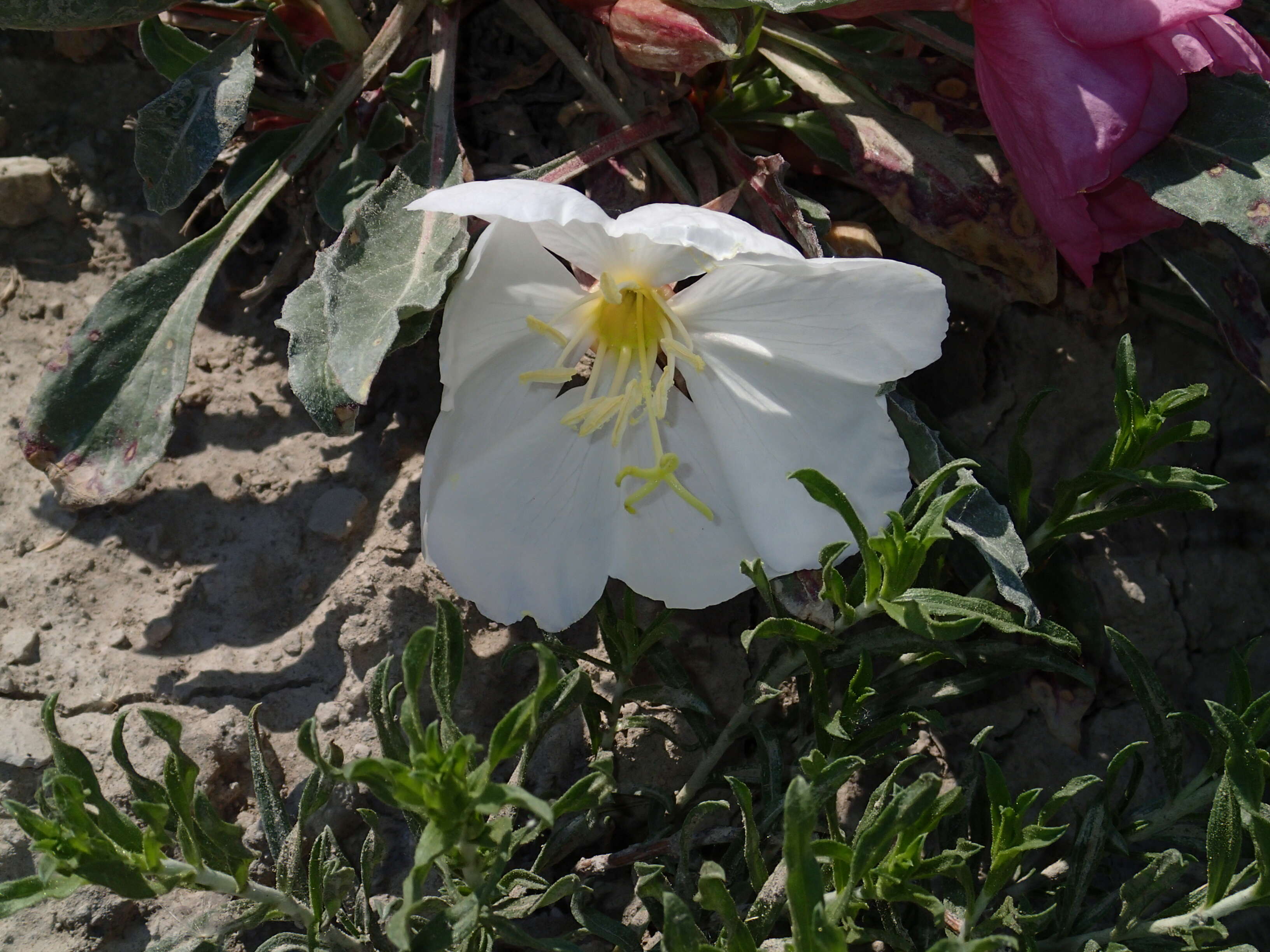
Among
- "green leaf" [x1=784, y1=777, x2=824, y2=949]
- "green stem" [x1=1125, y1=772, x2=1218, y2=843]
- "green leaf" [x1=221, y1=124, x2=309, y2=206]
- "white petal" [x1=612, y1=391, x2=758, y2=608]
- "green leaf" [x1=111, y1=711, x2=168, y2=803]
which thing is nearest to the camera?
"green leaf" [x1=784, y1=777, x2=824, y2=949]

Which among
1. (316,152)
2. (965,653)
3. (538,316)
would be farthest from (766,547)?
(316,152)

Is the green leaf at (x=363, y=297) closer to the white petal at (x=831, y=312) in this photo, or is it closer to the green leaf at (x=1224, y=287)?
the white petal at (x=831, y=312)

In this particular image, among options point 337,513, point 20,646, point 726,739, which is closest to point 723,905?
point 726,739

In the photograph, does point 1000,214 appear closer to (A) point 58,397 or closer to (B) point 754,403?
(B) point 754,403

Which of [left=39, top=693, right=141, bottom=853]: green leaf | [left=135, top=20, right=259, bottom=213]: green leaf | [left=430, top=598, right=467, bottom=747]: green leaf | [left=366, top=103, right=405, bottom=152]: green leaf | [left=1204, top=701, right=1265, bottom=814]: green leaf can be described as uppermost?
[left=135, top=20, right=259, bottom=213]: green leaf

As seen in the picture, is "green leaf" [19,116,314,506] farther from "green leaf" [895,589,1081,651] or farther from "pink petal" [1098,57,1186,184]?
"pink petal" [1098,57,1186,184]

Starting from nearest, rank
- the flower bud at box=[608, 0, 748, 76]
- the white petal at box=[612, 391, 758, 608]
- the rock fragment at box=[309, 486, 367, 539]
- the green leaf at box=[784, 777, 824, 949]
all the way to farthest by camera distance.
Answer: the green leaf at box=[784, 777, 824, 949]
the white petal at box=[612, 391, 758, 608]
the flower bud at box=[608, 0, 748, 76]
the rock fragment at box=[309, 486, 367, 539]

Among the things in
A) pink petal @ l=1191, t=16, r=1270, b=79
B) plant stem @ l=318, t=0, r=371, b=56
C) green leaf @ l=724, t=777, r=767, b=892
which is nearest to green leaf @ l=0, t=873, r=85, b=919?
green leaf @ l=724, t=777, r=767, b=892
